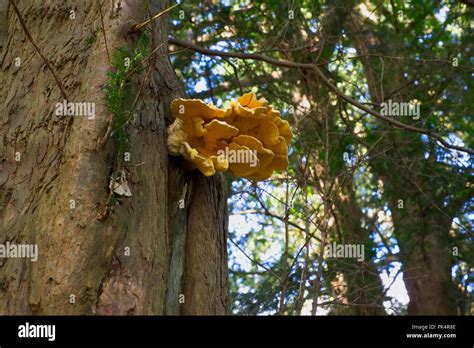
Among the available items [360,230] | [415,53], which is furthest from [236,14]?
[360,230]

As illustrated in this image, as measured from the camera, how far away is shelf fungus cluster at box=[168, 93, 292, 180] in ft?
12.1

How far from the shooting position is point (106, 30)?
12.4 ft

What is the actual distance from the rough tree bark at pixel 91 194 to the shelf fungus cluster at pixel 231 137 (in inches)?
5.6

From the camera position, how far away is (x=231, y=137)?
3871mm

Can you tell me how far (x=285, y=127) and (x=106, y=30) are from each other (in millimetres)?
1206

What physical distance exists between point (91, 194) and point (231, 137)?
107cm
